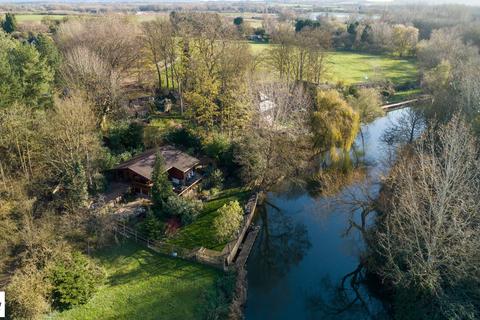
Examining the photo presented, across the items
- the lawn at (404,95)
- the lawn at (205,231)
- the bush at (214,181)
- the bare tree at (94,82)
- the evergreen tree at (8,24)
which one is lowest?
the lawn at (205,231)

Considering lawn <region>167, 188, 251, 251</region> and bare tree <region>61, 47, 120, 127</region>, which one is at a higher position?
bare tree <region>61, 47, 120, 127</region>

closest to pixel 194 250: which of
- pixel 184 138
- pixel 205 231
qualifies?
pixel 205 231

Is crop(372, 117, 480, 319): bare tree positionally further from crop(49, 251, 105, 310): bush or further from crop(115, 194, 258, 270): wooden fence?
crop(49, 251, 105, 310): bush

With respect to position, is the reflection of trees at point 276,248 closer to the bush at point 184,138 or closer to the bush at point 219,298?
the bush at point 219,298

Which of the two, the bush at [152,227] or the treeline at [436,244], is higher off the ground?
the treeline at [436,244]

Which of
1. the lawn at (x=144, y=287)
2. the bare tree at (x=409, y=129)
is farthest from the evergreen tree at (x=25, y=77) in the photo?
the bare tree at (x=409, y=129)

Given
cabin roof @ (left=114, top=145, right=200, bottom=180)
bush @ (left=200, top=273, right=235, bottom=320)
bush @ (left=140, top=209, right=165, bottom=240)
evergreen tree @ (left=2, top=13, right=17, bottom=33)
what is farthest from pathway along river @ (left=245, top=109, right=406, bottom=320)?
evergreen tree @ (left=2, top=13, right=17, bottom=33)
